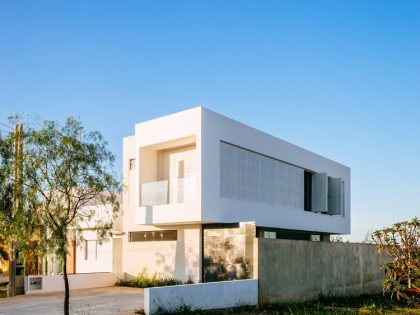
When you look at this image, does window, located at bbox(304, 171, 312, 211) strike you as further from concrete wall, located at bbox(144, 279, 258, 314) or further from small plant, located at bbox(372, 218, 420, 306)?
small plant, located at bbox(372, 218, 420, 306)

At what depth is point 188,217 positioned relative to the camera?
1695cm

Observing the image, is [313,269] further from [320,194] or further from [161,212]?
[320,194]

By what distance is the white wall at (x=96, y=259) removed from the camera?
900 inches

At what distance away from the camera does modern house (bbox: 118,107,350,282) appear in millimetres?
16828

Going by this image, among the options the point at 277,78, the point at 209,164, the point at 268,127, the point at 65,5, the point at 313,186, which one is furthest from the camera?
the point at 313,186

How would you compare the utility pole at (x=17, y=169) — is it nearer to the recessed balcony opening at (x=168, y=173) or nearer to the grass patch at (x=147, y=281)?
the recessed balcony opening at (x=168, y=173)

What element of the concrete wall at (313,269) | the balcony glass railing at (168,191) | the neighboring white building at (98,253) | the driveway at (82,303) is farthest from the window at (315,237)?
the driveway at (82,303)

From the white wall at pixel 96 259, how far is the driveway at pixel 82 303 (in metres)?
4.41

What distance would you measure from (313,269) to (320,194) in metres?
7.65

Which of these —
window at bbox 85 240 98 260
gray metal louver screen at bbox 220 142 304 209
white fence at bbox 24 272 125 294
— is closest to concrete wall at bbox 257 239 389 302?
gray metal louver screen at bbox 220 142 304 209

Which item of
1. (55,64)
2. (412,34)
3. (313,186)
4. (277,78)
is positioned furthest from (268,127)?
(55,64)

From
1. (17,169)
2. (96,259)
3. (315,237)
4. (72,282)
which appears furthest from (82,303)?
(315,237)

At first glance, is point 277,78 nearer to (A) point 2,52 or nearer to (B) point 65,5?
(B) point 65,5

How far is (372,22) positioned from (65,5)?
883 centimetres
